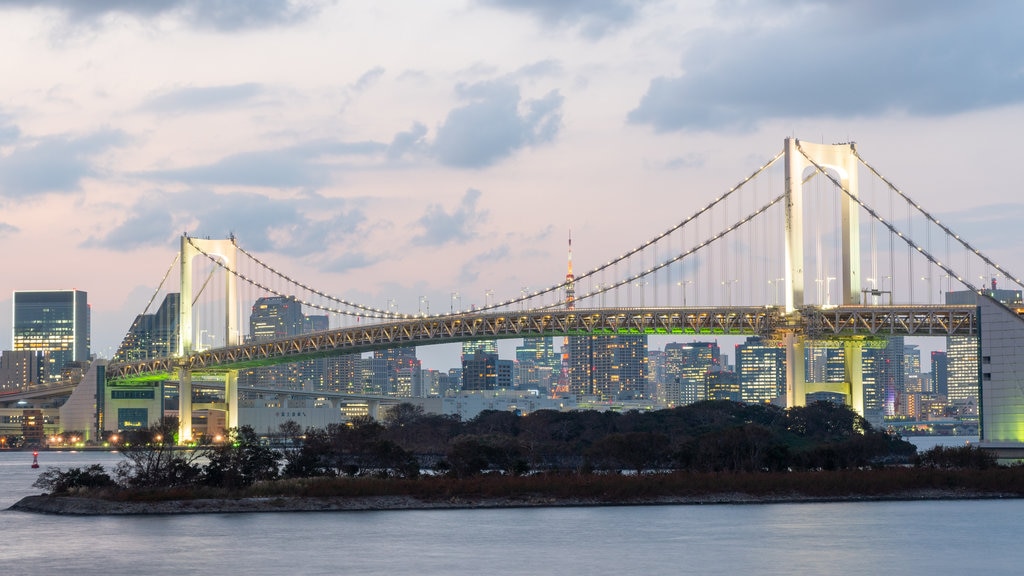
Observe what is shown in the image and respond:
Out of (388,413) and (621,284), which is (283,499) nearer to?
(621,284)

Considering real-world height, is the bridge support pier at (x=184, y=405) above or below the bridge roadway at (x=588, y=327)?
below

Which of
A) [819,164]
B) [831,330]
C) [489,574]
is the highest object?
[819,164]

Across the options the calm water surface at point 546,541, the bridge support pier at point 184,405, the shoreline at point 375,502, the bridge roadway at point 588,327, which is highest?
the bridge roadway at point 588,327

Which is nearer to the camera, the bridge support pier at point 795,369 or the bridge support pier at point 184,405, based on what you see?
the bridge support pier at point 795,369

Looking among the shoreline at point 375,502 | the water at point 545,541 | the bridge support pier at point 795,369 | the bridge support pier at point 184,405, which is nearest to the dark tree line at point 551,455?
the shoreline at point 375,502

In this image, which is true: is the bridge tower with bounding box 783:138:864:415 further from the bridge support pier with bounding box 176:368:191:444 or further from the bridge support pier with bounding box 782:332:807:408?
the bridge support pier with bounding box 176:368:191:444

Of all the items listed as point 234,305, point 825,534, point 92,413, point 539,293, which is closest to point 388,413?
point 92,413

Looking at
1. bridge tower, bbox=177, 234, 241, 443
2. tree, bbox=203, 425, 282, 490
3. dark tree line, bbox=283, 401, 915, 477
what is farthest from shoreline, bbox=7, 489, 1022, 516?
bridge tower, bbox=177, 234, 241, 443

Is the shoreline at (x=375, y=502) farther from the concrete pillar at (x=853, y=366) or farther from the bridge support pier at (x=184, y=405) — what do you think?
the bridge support pier at (x=184, y=405)
